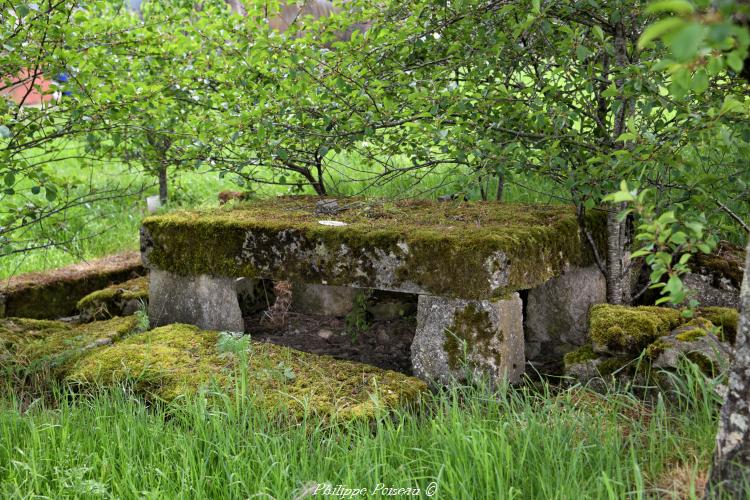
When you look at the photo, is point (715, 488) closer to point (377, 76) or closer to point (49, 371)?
point (377, 76)

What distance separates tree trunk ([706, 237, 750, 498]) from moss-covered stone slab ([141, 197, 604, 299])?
1.55 meters

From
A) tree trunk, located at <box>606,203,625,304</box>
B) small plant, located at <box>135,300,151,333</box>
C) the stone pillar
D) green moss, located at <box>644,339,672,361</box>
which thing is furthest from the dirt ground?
green moss, located at <box>644,339,672,361</box>

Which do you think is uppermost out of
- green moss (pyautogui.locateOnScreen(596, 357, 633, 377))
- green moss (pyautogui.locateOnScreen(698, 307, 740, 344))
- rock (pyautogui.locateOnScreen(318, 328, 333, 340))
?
green moss (pyautogui.locateOnScreen(698, 307, 740, 344))

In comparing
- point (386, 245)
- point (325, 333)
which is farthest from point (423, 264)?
point (325, 333)

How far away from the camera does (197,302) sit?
4.50 m

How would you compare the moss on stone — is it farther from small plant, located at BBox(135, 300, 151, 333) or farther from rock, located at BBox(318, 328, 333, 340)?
small plant, located at BBox(135, 300, 151, 333)

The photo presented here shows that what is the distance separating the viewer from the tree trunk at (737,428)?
2090 millimetres

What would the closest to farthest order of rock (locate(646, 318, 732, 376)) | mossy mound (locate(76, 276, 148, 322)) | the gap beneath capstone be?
rock (locate(646, 318, 732, 376)) < the gap beneath capstone < mossy mound (locate(76, 276, 148, 322))

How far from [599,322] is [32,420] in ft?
8.83

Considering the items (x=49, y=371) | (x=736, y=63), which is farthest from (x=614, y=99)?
(x=49, y=371)

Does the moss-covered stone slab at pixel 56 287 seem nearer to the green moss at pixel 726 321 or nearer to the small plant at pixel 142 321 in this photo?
the small plant at pixel 142 321

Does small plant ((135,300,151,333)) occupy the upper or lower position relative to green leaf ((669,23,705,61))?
lower

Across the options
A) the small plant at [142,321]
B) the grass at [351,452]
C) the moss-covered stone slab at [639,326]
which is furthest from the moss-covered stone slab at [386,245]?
the grass at [351,452]

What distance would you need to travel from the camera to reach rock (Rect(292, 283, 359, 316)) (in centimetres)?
508
